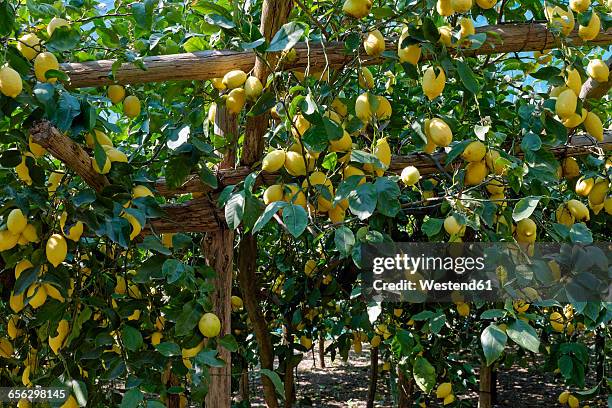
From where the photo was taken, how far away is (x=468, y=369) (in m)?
2.44

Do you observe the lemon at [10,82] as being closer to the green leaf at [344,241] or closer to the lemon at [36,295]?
the lemon at [36,295]

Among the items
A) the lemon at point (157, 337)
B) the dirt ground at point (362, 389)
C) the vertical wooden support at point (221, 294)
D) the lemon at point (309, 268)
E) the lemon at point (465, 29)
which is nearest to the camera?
the lemon at point (465, 29)

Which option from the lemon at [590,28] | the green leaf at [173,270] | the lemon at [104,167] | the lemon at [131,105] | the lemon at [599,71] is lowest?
the green leaf at [173,270]

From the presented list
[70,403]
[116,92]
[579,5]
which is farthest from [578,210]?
[70,403]

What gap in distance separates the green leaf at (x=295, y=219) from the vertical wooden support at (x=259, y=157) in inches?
14.6

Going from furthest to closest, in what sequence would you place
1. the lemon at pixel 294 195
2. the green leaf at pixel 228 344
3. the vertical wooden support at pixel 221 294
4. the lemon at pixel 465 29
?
the vertical wooden support at pixel 221 294
the green leaf at pixel 228 344
the lemon at pixel 465 29
the lemon at pixel 294 195

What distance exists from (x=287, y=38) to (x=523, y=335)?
64 centimetres

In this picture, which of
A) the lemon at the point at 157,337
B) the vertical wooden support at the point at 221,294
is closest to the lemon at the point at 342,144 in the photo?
the vertical wooden support at the point at 221,294

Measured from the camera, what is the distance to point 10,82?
1.02 m

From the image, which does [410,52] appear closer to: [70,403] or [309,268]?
[70,403]

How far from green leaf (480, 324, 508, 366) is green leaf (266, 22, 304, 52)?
60cm

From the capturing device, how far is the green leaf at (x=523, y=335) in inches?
39.1

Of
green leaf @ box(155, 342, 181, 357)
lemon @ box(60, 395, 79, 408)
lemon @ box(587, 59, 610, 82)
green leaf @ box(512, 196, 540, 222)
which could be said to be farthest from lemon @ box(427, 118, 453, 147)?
lemon @ box(60, 395, 79, 408)

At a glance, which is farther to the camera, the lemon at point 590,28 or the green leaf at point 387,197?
the lemon at point 590,28
